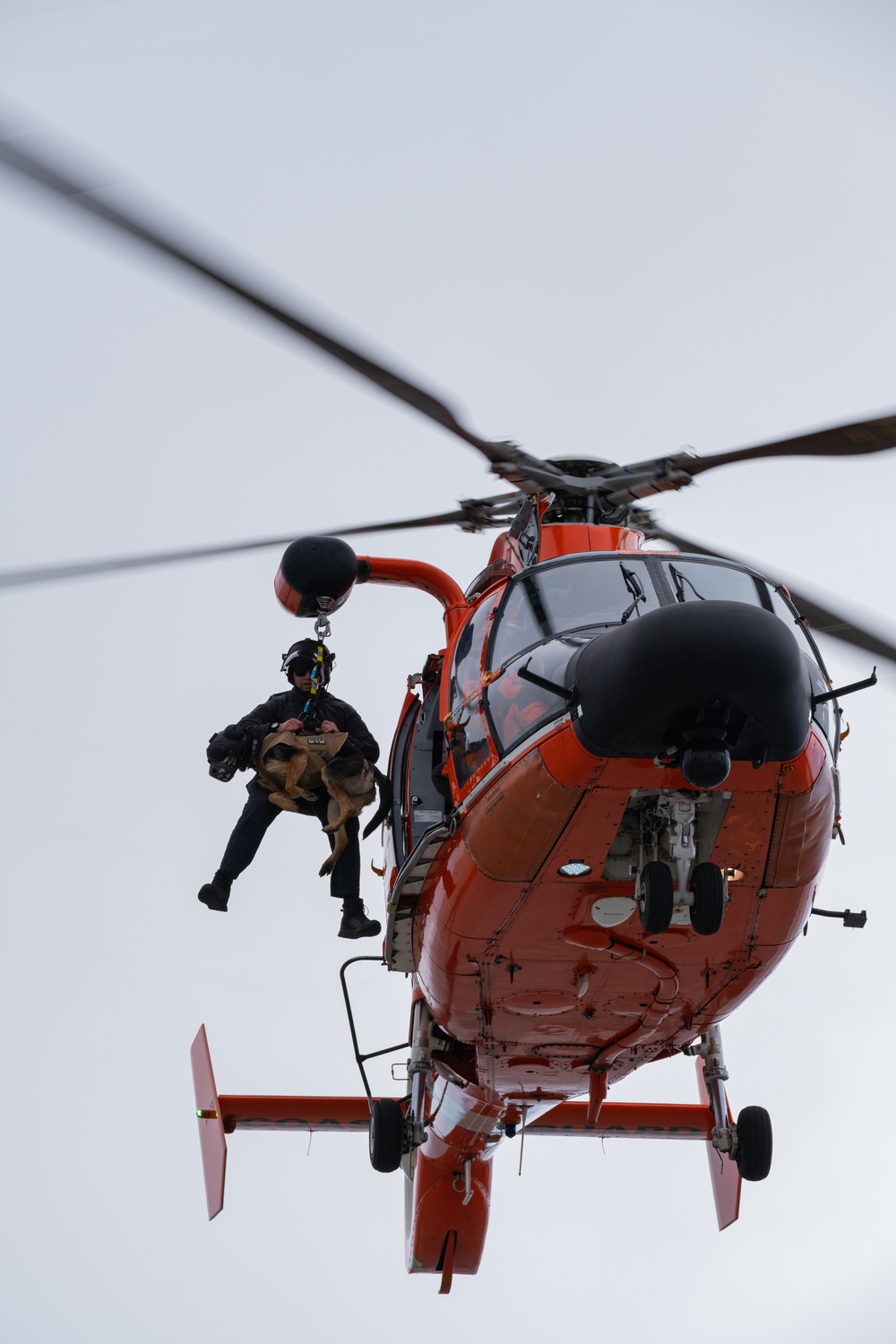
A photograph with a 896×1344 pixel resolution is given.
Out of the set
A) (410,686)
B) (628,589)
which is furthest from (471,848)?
(410,686)

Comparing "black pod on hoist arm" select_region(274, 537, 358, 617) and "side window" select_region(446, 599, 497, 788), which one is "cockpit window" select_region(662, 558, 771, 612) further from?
"black pod on hoist arm" select_region(274, 537, 358, 617)

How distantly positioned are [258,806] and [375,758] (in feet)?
3.13

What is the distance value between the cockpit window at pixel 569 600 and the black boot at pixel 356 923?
2.74m

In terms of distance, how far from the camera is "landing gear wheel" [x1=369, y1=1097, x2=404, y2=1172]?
32.3ft

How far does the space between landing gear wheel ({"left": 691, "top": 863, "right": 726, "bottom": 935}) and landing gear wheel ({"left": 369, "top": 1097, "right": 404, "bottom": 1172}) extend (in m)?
3.14

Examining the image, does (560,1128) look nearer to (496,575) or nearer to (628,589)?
(496,575)

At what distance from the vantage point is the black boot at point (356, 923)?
1070 cm

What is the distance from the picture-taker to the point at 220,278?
26.9ft

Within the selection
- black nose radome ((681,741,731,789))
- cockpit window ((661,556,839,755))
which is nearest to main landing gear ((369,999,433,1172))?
cockpit window ((661,556,839,755))

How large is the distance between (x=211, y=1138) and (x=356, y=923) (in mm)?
3047

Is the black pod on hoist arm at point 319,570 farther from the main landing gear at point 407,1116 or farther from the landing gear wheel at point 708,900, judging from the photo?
the landing gear wheel at point 708,900

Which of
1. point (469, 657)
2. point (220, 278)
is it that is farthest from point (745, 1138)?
point (220, 278)

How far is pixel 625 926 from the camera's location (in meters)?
8.38

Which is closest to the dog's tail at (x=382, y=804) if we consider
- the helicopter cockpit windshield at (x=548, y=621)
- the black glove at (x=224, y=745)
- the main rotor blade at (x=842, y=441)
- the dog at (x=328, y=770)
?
the dog at (x=328, y=770)
